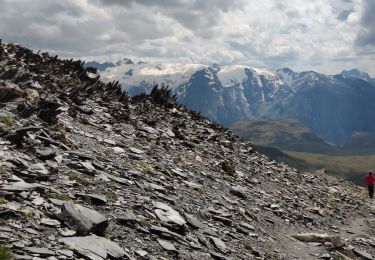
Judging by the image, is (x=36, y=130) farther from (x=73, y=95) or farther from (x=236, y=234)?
(x=73, y=95)

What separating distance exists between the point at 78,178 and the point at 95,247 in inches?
182

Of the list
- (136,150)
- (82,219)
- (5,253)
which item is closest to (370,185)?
(136,150)

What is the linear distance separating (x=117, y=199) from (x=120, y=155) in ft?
21.2

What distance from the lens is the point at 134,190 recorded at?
1591 centimetres

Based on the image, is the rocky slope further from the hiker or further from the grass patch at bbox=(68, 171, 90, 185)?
the hiker

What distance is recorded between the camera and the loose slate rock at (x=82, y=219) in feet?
35.9

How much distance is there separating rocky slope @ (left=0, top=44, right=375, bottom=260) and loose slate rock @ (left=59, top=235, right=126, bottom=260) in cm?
4

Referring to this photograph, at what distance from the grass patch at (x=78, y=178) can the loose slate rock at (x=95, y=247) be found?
374cm

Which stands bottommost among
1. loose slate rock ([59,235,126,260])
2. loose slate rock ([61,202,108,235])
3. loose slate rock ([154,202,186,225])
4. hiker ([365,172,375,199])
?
hiker ([365,172,375,199])

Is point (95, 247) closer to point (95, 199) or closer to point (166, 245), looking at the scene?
point (166, 245)

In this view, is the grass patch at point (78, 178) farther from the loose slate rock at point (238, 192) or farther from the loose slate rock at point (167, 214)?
the loose slate rock at point (238, 192)

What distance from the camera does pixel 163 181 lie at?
1908 centimetres

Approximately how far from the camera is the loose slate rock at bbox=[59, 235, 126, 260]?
9.98 metres

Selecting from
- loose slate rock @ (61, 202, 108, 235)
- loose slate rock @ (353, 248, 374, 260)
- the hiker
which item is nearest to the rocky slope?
loose slate rock @ (61, 202, 108, 235)
